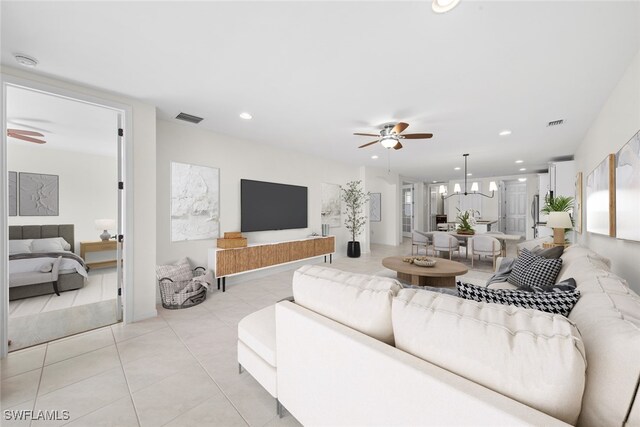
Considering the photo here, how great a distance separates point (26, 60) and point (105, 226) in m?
3.90

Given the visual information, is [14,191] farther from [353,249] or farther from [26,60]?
[353,249]

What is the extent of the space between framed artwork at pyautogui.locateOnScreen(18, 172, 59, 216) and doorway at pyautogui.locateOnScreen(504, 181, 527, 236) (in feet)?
42.7

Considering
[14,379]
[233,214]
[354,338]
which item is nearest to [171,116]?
[233,214]

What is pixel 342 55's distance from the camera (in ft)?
6.70

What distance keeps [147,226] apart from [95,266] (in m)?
3.44

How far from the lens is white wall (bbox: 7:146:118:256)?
4.46m

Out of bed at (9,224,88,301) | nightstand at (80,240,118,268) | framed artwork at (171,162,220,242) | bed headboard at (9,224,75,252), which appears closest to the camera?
bed at (9,224,88,301)

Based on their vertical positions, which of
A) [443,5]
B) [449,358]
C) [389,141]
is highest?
[443,5]

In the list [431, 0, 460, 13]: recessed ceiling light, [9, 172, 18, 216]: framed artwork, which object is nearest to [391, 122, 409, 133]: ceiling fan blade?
[431, 0, 460, 13]: recessed ceiling light

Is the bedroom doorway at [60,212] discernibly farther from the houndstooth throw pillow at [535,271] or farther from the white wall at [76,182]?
the houndstooth throw pillow at [535,271]

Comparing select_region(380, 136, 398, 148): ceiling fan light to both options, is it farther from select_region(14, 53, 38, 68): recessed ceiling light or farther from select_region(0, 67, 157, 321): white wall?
select_region(14, 53, 38, 68): recessed ceiling light

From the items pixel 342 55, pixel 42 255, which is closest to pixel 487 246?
pixel 342 55

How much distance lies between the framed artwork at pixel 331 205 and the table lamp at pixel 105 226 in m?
4.48

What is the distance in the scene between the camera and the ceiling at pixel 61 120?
2.82 m
